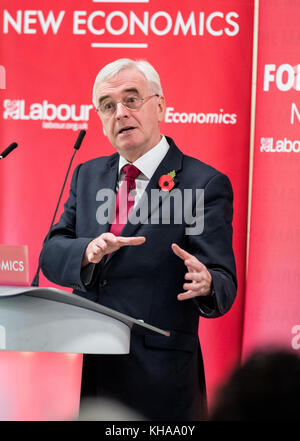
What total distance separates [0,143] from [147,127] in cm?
132

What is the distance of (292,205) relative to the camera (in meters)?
3.12

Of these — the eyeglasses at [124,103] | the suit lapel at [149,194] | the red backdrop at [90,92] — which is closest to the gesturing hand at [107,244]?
the suit lapel at [149,194]

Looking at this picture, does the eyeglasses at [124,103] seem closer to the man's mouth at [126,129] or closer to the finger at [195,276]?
the man's mouth at [126,129]

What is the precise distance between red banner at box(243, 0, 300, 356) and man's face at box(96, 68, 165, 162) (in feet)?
3.51

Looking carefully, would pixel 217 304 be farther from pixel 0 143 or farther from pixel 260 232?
pixel 0 143

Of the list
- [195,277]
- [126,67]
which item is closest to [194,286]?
[195,277]

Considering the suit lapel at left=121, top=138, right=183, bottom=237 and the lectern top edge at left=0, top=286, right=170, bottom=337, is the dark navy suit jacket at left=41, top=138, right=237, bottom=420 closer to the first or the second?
the suit lapel at left=121, top=138, right=183, bottom=237

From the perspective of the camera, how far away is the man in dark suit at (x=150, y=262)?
6.21 ft

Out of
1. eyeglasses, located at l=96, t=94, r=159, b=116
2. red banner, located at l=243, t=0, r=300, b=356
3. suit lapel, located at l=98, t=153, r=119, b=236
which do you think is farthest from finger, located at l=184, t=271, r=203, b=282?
red banner, located at l=243, t=0, r=300, b=356

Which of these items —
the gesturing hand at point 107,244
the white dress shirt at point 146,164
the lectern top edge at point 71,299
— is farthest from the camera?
the white dress shirt at point 146,164

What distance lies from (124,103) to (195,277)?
2.83 ft

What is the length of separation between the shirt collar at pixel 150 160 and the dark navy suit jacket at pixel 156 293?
4.5 inches
